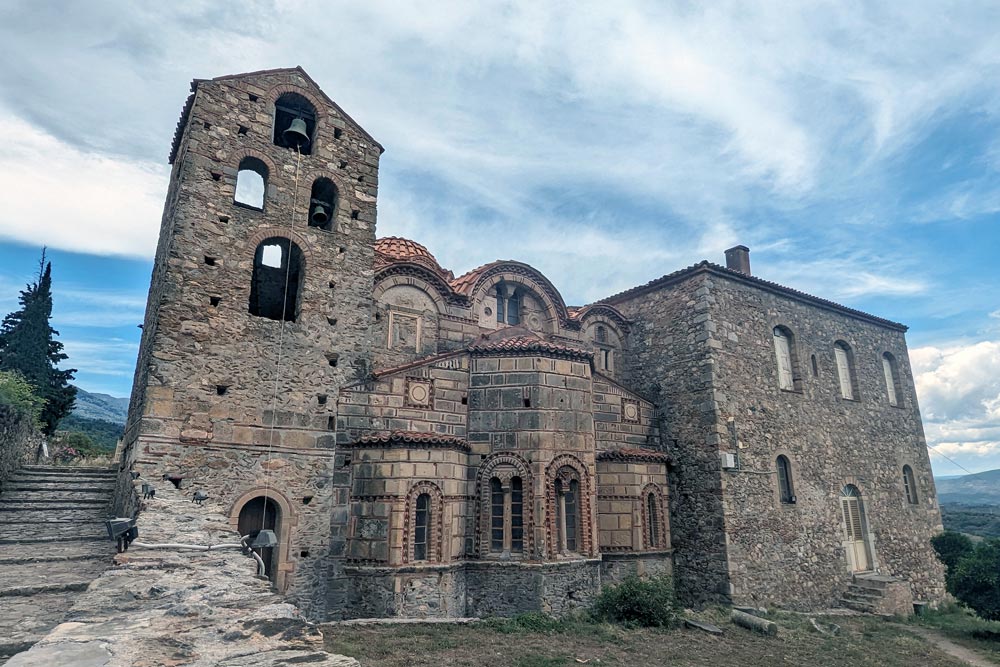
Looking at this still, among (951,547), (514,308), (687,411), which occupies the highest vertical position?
(514,308)

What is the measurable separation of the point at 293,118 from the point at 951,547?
20.0 meters

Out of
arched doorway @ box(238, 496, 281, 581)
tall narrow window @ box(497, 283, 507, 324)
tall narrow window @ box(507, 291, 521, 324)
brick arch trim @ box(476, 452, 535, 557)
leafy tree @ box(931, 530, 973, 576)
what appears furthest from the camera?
tall narrow window @ box(507, 291, 521, 324)

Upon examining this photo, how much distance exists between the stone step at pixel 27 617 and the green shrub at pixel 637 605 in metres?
9.31

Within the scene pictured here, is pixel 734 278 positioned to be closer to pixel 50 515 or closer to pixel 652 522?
pixel 652 522

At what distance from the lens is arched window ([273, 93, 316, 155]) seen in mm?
13102

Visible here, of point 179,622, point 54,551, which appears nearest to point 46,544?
point 54,551

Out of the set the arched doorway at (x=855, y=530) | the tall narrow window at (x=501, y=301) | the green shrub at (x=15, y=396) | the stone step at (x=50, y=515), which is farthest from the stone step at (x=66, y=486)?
the arched doorway at (x=855, y=530)

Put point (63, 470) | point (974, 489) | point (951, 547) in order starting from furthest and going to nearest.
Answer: point (974, 489), point (951, 547), point (63, 470)

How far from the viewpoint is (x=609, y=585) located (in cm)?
1282

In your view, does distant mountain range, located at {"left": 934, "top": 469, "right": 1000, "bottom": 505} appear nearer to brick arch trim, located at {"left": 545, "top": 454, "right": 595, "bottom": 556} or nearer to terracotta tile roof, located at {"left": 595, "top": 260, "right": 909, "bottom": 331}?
terracotta tile roof, located at {"left": 595, "top": 260, "right": 909, "bottom": 331}

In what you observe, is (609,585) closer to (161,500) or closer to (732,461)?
(732,461)

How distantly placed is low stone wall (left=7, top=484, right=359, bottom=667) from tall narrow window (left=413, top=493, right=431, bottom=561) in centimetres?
562

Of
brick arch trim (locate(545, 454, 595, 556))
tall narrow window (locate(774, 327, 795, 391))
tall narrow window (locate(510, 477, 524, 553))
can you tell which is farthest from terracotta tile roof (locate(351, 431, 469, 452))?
tall narrow window (locate(774, 327, 795, 391))

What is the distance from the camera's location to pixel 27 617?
4.63m
